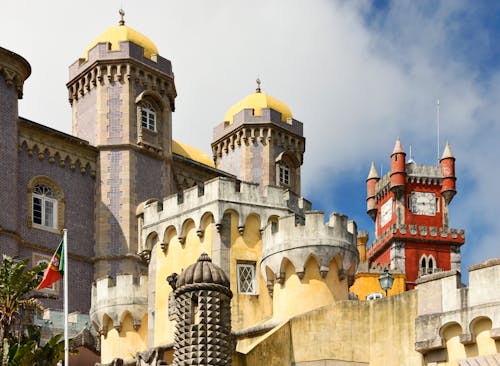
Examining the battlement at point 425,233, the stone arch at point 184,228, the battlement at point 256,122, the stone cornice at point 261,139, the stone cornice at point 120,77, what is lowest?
the stone arch at point 184,228

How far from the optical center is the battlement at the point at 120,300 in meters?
37.6

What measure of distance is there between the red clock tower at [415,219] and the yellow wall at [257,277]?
1872 inches

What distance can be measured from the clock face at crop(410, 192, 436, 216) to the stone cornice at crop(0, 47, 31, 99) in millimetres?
45252

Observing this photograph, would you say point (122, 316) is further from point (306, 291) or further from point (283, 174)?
point (283, 174)

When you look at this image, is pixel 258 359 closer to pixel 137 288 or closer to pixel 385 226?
pixel 137 288

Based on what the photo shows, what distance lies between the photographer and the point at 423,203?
86062mm

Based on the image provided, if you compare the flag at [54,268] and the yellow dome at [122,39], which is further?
the yellow dome at [122,39]

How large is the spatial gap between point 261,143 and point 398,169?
34.0 metres

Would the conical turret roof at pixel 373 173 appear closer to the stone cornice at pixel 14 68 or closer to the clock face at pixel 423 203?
the clock face at pixel 423 203

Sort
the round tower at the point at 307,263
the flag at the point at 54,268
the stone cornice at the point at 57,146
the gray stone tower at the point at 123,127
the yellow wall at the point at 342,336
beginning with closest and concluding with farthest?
the yellow wall at the point at 342,336
the round tower at the point at 307,263
the flag at the point at 54,268
the stone cornice at the point at 57,146
the gray stone tower at the point at 123,127

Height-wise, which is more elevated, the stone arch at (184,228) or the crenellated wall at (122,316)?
the stone arch at (184,228)

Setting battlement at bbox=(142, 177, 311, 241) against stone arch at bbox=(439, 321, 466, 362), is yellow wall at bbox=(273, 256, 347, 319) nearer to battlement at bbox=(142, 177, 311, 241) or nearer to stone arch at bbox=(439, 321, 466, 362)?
battlement at bbox=(142, 177, 311, 241)

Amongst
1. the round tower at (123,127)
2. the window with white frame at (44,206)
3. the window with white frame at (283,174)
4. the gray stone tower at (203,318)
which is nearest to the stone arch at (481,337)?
the gray stone tower at (203,318)

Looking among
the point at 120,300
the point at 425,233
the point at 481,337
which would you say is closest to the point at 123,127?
the point at 120,300
